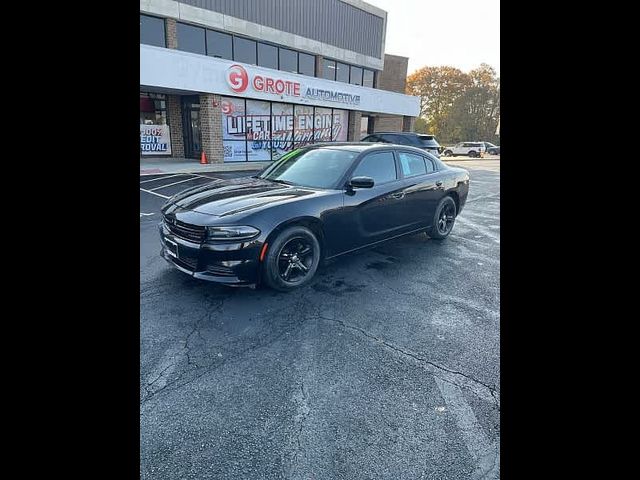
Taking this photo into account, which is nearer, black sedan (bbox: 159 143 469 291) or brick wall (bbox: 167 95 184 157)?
black sedan (bbox: 159 143 469 291)

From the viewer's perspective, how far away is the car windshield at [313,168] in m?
4.73

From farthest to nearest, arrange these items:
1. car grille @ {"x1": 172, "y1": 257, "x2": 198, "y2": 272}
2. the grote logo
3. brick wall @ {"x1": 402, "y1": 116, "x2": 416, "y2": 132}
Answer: brick wall @ {"x1": 402, "y1": 116, "x2": 416, "y2": 132} → the grote logo → car grille @ {"x1": 172, "y1": 257, "x2": 198, "y2": 272}

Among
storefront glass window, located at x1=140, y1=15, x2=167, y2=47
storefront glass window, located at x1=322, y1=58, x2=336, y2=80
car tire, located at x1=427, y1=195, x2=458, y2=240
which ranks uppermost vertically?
storefront glass window, located at x1=322, y1=58, x2=336, y2=80

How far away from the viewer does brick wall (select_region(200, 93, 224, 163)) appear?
1495 centimetres

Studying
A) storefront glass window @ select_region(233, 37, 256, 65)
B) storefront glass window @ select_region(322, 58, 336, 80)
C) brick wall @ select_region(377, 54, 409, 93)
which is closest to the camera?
storefront glass window @ select_region(233, 37, 256, 65)

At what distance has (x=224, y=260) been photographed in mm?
3736

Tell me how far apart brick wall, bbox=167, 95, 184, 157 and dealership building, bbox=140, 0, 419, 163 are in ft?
0.14

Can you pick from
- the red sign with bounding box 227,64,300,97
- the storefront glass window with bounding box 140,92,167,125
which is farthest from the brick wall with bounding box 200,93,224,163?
the storefront glass window with bounding box 140,92,167,125

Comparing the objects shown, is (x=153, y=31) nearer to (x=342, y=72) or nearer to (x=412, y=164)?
(x=342, y=72)

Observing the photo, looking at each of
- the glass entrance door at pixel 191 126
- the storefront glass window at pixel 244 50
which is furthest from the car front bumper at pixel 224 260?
the storefront glass window at pixel 244 50

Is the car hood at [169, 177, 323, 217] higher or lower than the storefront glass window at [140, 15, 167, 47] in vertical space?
lower

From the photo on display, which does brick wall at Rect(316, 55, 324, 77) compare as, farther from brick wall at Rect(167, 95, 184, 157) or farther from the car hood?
the car hood
